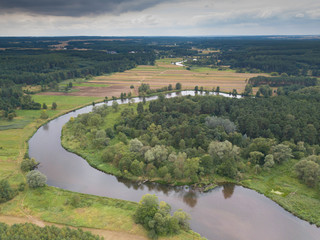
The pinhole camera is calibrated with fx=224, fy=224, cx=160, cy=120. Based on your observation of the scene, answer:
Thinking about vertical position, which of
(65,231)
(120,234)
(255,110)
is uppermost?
(255,110)

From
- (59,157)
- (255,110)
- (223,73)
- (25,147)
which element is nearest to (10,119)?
(25,147)

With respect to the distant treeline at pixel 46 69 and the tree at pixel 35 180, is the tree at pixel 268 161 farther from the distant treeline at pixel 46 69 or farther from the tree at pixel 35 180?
the distant treeline at pixel 46 69

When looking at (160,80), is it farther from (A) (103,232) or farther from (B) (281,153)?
(A) (103,232)

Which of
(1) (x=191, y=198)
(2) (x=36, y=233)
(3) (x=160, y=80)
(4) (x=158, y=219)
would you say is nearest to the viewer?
(2) (x=36, y=233)

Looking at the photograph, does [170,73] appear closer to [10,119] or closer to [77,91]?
[77,91]

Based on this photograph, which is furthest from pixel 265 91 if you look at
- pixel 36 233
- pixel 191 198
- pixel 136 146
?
pixel 36 233

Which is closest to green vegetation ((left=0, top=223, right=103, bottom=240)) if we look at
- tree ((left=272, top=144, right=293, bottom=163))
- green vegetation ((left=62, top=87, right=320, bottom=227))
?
green vegetation ((left=62, top=87, right=320, bottom=227))

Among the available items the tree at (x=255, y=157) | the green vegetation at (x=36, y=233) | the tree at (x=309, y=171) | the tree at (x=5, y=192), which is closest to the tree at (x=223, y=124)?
the tree at (x=255, y=157)

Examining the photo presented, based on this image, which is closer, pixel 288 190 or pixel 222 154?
pixel 288 190
